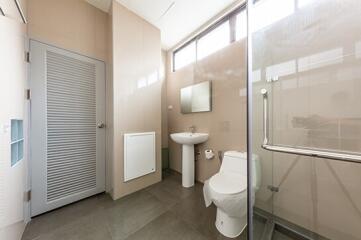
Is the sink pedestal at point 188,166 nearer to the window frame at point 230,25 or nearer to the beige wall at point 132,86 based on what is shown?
the beige wall at point 132,86

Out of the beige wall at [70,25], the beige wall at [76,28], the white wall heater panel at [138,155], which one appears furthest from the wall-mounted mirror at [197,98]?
the beige wall at [70,25]

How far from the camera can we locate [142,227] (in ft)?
4.76

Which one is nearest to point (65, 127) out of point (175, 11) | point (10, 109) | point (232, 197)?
point (10, 109)

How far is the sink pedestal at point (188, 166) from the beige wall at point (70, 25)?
6.02 feet

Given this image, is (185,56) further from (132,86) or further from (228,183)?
(228,183)

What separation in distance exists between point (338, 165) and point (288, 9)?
1.43 m

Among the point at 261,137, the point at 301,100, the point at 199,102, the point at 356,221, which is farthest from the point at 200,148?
the point at 356,221

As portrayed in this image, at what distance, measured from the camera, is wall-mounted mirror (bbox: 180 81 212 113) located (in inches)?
91.7

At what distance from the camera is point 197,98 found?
2.51m

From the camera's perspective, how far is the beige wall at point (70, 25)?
5.44 feet

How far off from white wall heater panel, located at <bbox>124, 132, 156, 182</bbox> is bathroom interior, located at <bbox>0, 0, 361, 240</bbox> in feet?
0.05

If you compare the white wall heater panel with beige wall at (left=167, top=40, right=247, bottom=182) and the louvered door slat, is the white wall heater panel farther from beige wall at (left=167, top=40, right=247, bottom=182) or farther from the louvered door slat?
beige wall at (left=167, top=40, right=247, bottom=182)

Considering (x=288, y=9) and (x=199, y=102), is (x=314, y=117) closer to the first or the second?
(x=288, y=9)

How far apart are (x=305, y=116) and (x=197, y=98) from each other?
4.85 ft
